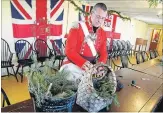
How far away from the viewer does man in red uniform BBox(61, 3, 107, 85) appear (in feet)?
4.90

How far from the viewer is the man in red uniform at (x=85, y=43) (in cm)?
149

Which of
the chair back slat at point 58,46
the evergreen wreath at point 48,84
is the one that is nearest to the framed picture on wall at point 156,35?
the chair back slat at point 58,46

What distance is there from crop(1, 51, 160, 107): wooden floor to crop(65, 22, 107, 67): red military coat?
6.08ft

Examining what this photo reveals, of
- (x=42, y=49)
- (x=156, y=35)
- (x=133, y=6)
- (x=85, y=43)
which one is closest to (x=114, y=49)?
(x=133, y=6)

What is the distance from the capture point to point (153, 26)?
12.4 m

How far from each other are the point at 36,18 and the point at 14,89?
192cm

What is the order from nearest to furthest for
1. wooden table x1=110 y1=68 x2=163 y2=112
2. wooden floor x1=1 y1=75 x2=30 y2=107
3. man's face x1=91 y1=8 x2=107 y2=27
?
1. wooden table x1=110 y1=68 x2=163 y2=112
2. man's face x1=91 y1=8 x2=107 y2=27
3. wooden floor x1=1 y1=75 x2=30 y2=107

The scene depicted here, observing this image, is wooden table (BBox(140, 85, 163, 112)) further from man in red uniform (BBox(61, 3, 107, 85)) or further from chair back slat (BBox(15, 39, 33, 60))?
chair back slat (BBox(15, 39, 33, 60))

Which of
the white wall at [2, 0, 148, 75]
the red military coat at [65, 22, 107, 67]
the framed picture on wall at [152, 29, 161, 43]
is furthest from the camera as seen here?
the framed picture on wall at [152, 29, 161, 43]

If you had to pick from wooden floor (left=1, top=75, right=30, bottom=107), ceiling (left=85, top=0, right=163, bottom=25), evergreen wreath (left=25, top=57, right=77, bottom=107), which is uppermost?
ceiling (left=85, top=0, right=163, bottom=25)

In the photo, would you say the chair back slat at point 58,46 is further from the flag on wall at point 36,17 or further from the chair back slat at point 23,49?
the chair back slat at point 23,49

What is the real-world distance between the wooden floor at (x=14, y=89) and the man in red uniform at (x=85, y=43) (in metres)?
1.79

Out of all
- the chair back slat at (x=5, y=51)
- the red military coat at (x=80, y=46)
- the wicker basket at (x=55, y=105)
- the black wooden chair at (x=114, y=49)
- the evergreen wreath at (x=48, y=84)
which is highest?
the red military coat at (x=80, y=46)

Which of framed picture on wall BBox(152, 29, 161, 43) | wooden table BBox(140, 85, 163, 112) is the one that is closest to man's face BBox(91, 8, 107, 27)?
wooden table BBox(140, 85, 163, 112)
